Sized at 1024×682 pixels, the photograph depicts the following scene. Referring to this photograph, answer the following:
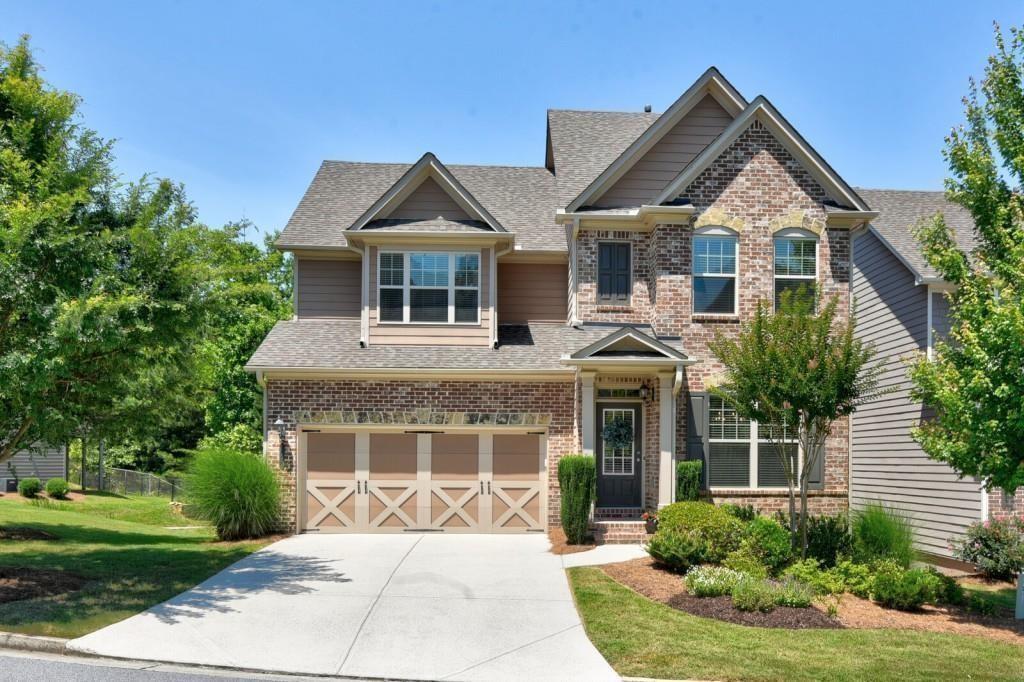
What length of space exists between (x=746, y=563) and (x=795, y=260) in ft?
24.4

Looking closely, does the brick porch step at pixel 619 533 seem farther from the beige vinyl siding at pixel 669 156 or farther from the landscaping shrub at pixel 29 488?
the landscaping shrub at pixel 29 488

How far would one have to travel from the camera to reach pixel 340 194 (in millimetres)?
21406

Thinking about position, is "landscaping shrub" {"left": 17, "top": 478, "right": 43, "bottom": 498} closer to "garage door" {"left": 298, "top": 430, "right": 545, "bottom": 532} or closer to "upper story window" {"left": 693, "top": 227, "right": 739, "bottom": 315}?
"garage door" {"left": 298, "top": 430, "right": 545, "bottom": 532}

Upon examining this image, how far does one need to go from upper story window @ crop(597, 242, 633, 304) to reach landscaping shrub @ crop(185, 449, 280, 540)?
317 inches

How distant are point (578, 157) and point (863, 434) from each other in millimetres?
9583

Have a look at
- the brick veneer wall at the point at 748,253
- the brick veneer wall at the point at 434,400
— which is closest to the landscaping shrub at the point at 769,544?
the brick veneer wall at the point at 748,253

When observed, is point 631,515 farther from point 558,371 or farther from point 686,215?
point 686,215

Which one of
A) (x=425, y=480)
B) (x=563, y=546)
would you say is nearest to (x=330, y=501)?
(x=425, y=480)

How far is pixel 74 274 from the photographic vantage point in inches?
431

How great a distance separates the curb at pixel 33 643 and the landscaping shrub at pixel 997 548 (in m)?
14.3

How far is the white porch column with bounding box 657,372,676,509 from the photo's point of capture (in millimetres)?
15906

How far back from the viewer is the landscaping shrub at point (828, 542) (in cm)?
1396

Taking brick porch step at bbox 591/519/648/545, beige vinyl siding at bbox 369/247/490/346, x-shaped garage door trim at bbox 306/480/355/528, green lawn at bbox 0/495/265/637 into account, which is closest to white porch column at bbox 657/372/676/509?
brick porch step at bbox 591/519/648/545

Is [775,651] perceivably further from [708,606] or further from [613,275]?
[613,275]
